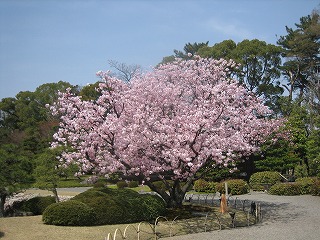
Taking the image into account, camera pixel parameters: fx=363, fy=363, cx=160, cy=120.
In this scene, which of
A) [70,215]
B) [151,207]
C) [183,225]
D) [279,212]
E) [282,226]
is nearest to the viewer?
[70,215]

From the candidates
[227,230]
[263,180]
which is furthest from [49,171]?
[263,180]

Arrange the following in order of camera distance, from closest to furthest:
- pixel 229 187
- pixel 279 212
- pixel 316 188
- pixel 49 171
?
pixel 279 212
pixel 49 171
pixel 316 188
pixel 229 187

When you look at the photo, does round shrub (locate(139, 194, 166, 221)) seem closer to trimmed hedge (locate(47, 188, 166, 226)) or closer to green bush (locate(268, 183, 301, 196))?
trimmed hedge (locate(47, 188, 166, 226))

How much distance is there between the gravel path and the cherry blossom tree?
104 inches

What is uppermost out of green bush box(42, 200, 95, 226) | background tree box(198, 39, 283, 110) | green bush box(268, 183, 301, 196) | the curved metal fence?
background tree box(198, 39, 283, 110)

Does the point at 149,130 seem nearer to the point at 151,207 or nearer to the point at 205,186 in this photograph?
the point at 151,207

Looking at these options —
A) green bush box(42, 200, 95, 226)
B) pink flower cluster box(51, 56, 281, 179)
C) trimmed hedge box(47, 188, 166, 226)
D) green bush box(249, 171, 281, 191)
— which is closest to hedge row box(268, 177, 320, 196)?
green bush box(249, 171, 281, 191)

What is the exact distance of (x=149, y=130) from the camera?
13.6 meters

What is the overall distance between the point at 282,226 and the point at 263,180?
13.7 metres

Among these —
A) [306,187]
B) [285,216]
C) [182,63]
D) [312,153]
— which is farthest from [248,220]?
[312,153]

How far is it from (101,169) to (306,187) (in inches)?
608

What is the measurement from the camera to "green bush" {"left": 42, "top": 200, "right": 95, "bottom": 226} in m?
12.0

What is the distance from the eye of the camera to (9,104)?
5709cm

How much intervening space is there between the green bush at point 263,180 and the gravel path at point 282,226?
649 centimetres
